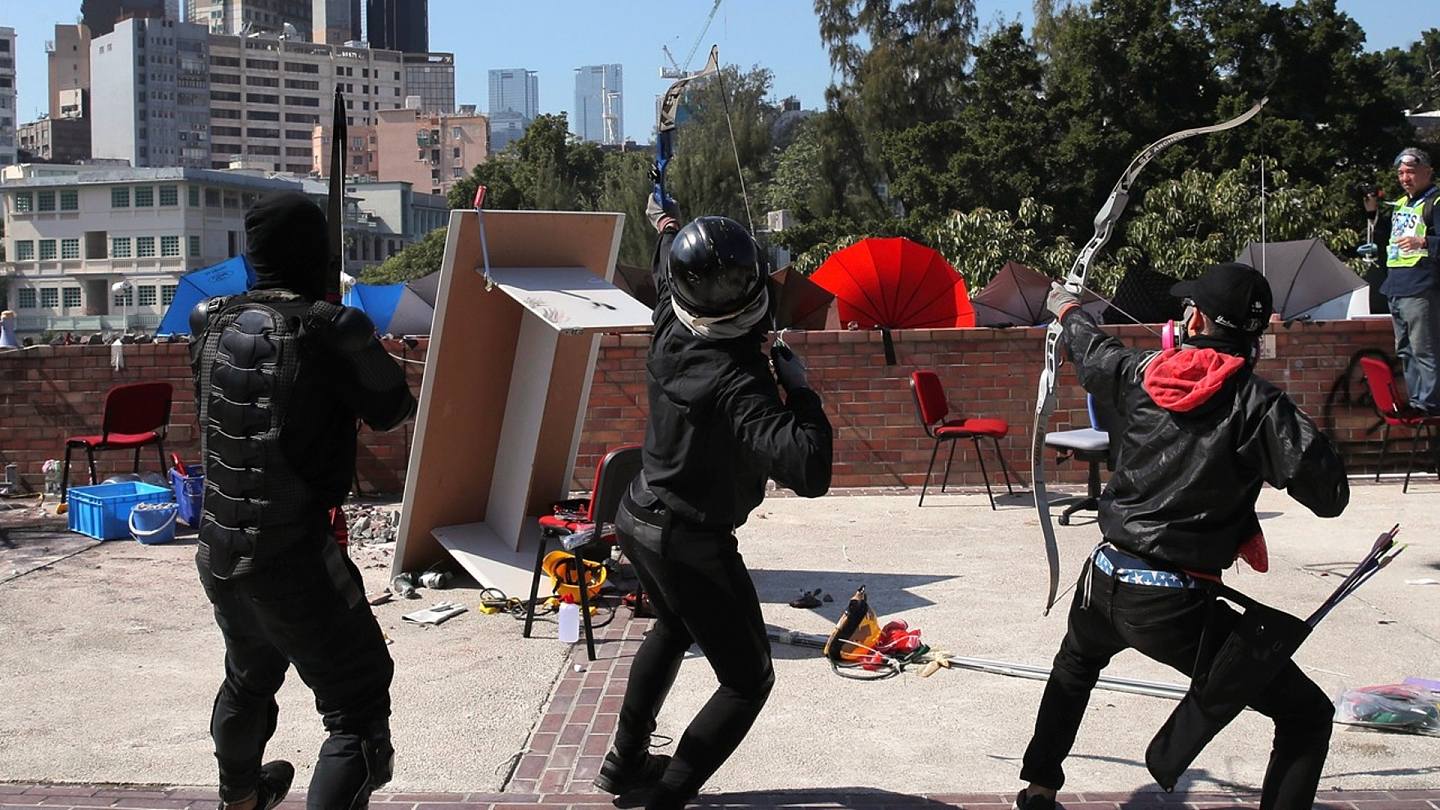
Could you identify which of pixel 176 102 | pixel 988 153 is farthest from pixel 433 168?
pixel 988 153

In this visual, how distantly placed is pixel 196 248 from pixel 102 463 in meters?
123

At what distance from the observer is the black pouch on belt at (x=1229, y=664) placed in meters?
3.69

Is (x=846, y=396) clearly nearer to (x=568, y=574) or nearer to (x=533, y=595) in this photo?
(x=568, y=574)

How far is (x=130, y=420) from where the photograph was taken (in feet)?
35.0

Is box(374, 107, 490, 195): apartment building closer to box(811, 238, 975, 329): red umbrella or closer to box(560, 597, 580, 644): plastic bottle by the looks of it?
box(811, 238, 975, 329): red umbrella

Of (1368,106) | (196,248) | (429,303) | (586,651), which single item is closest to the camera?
(586,651)

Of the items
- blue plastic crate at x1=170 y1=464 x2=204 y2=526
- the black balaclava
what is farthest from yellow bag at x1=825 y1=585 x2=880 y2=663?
blue plastic crate at x1=170 y1=464 x2=204 y2=526

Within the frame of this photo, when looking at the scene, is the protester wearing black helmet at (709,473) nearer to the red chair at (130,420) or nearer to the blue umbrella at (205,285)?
the red chair at (130,420)

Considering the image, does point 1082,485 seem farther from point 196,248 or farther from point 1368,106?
point 196,248

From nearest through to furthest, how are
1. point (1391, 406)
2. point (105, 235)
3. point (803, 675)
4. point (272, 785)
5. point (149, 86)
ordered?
point (272, 785) < point (803, 675) < point (1391, 406) < point (105, 235) < point (149, 86)

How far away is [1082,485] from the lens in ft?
37.1

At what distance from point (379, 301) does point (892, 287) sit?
771 centimetres

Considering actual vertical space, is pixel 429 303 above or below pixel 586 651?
above

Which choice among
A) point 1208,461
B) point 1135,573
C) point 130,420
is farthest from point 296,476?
point 130,420
